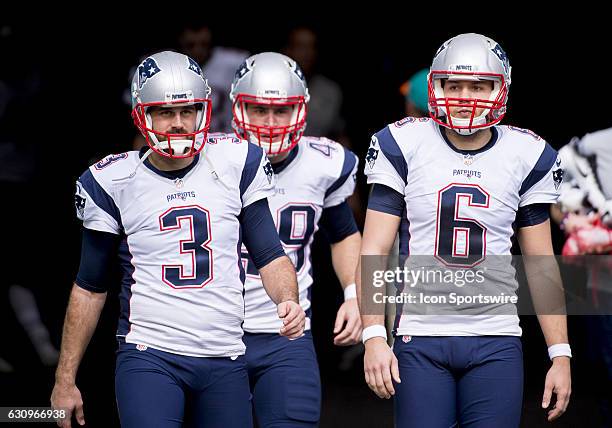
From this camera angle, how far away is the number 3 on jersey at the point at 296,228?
513cm

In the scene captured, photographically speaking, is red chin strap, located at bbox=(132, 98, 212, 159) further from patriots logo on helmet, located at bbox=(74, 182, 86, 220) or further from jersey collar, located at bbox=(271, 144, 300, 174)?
jersey collar, located at bbox=(271, 144, 300, 174)

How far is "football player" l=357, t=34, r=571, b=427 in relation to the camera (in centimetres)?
435

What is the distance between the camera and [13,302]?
24.4ft

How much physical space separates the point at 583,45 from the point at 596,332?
109 inches

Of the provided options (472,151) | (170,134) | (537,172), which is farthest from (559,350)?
(170,134)

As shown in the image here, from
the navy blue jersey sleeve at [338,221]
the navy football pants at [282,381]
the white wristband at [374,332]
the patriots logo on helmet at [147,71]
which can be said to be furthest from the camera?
the navy blue jersey sleeve at [338,221]

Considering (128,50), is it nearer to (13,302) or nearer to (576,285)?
(13,302)

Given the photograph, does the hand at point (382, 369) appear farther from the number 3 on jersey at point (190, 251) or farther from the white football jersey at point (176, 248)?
the number 3 on jersey at point (190, 251)

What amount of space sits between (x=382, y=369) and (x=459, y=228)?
56 cm

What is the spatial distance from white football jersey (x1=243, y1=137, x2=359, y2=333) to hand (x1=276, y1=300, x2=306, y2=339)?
0.68 m

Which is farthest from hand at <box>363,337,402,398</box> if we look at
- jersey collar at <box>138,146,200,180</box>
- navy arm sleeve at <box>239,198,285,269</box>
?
jersey collar at <box>138,146,200,180</box>

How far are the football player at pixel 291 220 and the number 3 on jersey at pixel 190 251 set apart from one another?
23.7 inches

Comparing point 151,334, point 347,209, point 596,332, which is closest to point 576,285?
point 596,332

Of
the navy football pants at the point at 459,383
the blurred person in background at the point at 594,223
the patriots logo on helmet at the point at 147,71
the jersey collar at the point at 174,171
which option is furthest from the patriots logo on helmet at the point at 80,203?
the blurred person in background at the point at 594,223
